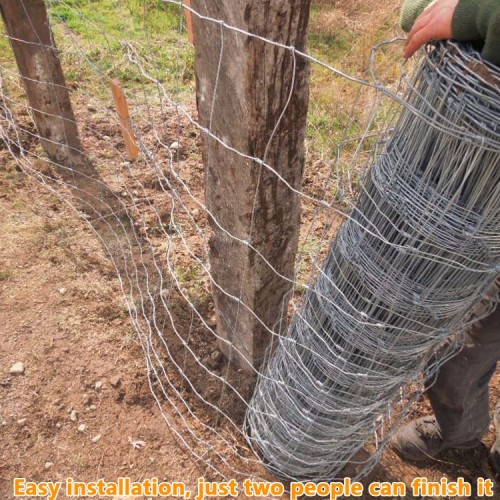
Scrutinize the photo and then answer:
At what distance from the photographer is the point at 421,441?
2.03 m

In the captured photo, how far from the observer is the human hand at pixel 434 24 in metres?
0.88

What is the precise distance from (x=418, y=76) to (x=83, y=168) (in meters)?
2.68

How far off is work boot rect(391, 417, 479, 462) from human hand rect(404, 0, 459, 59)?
5.52 feet

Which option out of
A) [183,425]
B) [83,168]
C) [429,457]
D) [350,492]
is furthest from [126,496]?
[83,168]

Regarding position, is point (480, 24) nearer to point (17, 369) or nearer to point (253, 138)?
point (253, 138)

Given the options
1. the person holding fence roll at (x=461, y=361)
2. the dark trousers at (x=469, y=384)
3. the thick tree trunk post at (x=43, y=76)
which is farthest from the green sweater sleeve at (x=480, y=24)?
the thick tree trunk post at (x=43, y=76)

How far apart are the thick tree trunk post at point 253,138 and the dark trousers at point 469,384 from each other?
67 cm

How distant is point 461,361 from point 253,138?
1.16 m

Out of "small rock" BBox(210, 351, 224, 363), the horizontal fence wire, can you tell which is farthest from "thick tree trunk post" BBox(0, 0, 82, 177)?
"small rock" BBox(210, 351, 224, 363)

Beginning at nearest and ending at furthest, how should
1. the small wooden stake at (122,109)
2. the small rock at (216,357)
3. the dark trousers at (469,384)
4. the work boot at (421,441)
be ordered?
the dark trousers at (469,384) → the work boot at (421,441) → the small rock at (216,357) → the small wooden stake at (122,109)

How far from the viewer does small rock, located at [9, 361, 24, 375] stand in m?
2.07

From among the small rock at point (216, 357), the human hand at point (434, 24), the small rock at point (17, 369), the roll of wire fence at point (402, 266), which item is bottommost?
the small rock at point (17, 369)

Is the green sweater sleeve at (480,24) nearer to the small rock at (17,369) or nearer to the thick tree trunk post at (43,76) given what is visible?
the small rock at (17,369)

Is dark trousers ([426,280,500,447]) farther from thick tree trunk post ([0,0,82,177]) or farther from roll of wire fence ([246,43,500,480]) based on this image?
thick tree trunk post ([0,0,82,177])
